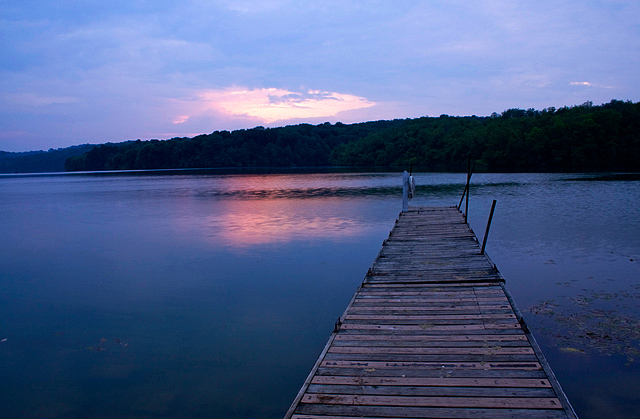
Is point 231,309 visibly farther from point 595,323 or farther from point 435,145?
point 435,145

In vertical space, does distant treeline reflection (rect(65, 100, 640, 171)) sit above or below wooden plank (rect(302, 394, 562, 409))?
above

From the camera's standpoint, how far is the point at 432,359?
470cm

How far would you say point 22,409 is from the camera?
5402 millimetres

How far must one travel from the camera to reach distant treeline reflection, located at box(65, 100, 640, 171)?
71312 mm

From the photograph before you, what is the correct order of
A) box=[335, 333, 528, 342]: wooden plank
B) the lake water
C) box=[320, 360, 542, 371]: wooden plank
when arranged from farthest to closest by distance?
1. the lake water
2. box=[335, 333, 528, 342]: wooden plank
3. box=[320, 360, 542, 371]: wooden plank

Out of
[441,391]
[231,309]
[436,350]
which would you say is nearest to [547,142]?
[231,309]

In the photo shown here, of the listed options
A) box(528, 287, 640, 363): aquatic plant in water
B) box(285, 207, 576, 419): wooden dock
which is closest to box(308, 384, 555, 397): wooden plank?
box(285, 207, 576, 419): wooden dock

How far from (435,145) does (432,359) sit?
110028 millimetres

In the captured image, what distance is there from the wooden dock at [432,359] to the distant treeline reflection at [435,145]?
66.8m

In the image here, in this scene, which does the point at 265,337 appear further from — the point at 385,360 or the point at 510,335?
the point at 510,335

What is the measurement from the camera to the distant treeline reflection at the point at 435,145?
71.3 meters

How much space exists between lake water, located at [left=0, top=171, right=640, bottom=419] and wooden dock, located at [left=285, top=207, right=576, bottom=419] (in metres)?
0.94

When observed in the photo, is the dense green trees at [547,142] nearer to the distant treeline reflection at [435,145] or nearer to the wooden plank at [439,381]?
the distant treeline reflection at [435,145]

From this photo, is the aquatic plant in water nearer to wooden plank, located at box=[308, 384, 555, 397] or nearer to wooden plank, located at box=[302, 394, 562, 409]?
wooden plank, located at box=[308, 384, 555, 397]
